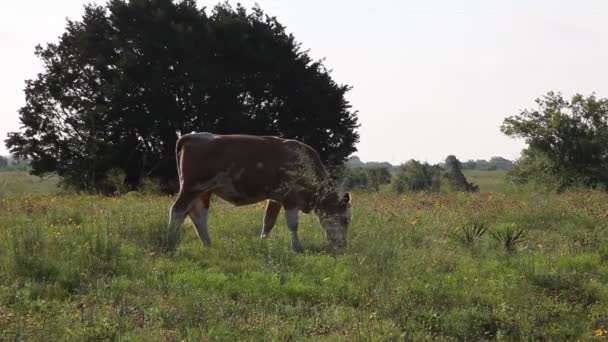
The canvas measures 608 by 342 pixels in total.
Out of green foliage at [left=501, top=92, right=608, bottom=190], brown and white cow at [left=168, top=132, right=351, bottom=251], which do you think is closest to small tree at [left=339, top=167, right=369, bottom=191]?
brown and white cow at [left=168, top=132, right=351, bottom=251]

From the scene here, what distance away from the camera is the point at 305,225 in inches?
449

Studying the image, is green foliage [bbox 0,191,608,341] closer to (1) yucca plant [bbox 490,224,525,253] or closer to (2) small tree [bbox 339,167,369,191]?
(1) yucca plant [bbox 490,224,525,253]

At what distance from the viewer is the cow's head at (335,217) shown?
9471mm

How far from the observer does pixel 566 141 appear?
3703 centimetres

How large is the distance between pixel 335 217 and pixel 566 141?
31.2 metres

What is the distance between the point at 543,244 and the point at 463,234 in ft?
3.94

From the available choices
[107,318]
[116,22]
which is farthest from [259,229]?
[116,22]

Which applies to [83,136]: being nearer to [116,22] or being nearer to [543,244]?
[116,22]

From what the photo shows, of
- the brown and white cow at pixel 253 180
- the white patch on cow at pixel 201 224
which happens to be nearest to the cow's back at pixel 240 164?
the brown and white cow at pixel 253 180

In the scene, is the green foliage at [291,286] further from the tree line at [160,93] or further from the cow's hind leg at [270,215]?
the tree line at [160,93]

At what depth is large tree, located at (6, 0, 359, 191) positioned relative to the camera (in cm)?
2686

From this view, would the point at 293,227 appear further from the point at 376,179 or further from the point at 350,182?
the point at 376,179

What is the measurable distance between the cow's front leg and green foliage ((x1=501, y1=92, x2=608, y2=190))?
2839 cm

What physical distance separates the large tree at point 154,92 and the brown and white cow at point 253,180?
1718cm
